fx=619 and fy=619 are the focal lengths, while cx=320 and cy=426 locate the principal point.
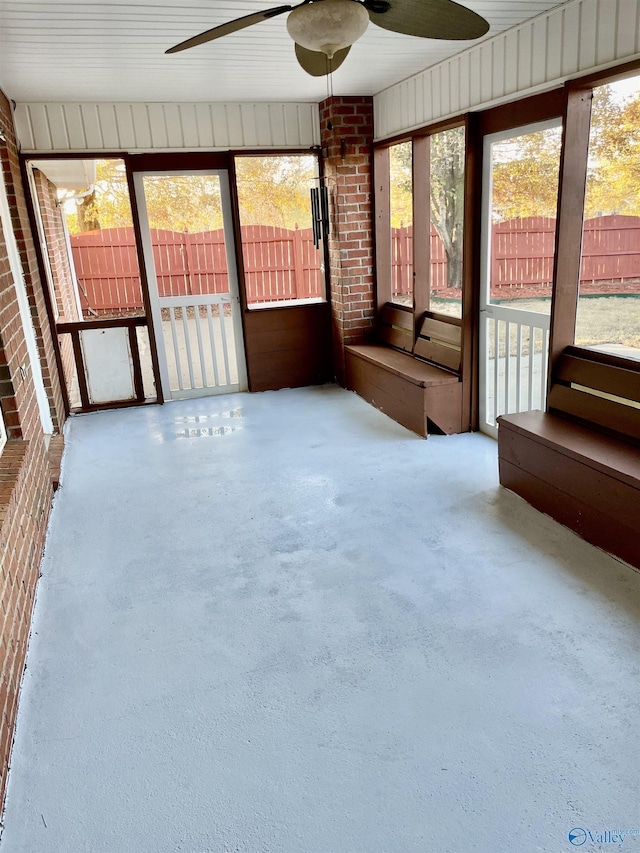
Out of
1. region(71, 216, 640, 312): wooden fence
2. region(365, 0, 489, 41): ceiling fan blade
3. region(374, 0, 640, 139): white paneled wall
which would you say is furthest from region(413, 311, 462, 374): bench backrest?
region(71, 216, 640, 312): wooden fence

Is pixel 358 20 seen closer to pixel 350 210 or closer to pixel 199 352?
pixel 350 210

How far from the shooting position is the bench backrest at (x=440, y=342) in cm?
477

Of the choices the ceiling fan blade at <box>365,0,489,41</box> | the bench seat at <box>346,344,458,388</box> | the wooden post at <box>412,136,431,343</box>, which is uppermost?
the ceiling fan blade at <box>365,0,489,41</box>

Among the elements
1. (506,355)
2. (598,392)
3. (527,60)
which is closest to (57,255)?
(506,355)

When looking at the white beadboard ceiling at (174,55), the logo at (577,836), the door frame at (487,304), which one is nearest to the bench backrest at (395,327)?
the door frame at (487,304)

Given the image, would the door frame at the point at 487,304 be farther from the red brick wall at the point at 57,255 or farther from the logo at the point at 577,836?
the red brick wall at the point at 57,255

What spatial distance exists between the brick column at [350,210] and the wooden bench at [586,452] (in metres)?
2.66

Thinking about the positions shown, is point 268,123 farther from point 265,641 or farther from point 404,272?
point 265,641

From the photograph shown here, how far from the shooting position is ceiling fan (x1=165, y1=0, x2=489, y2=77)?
201 centimetres

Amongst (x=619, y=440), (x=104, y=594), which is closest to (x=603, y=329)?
(x=619, y=440)

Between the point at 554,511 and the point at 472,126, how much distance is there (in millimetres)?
2625

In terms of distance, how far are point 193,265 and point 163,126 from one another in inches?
127

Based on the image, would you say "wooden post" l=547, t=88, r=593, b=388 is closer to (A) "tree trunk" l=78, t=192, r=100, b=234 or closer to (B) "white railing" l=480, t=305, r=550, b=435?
(B) "white railing" l=480, t=305, r=550, b=435

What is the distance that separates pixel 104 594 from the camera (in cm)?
287
